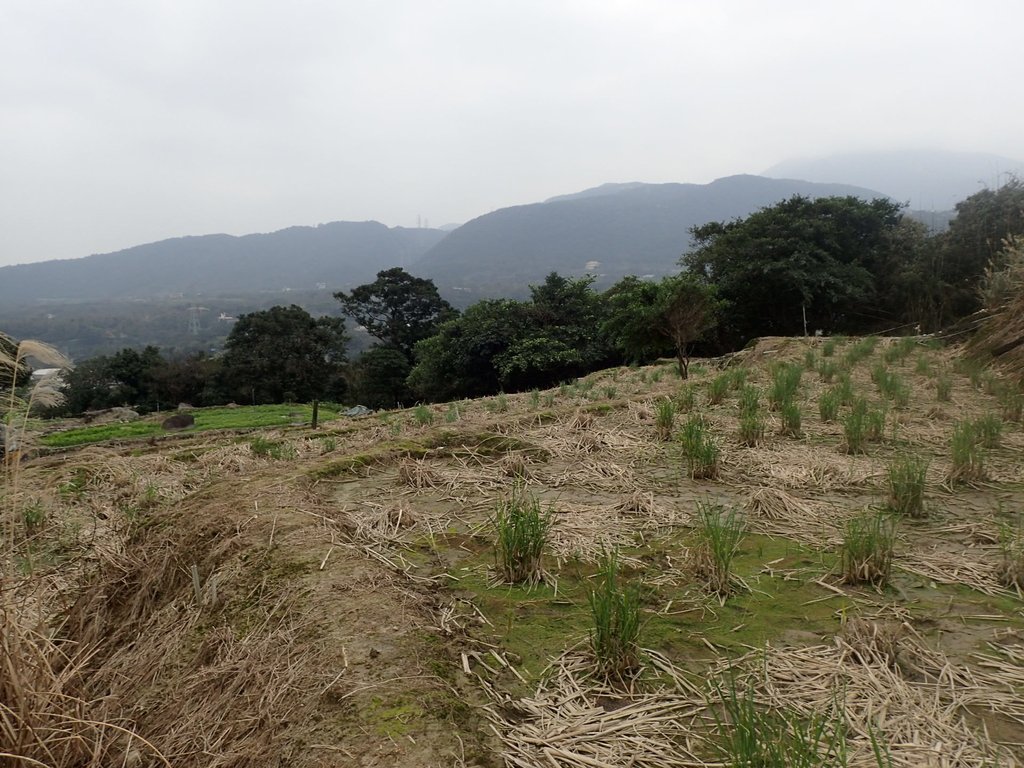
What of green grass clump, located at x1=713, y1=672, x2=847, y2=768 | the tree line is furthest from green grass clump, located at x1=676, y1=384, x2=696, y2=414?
the tree line

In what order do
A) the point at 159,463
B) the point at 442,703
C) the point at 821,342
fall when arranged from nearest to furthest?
the point at 442,703 → the point at 159,463 → the point at 821,342

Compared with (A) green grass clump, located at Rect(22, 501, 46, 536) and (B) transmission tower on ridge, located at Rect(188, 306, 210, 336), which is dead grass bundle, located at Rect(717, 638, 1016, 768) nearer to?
(A) green grass clump, located at Rect(22, 501, 46, 536)

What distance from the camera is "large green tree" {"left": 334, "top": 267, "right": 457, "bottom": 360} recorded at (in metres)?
41.4

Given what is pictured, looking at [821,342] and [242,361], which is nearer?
[821,342]

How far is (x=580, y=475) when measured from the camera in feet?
12.7

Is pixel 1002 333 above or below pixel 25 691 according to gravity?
below

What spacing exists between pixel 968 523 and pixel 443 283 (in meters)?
172

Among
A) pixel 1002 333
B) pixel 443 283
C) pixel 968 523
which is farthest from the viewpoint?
pixel 443 283

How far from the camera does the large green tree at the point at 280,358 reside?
119 feet

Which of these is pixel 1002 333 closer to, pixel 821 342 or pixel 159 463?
pixel 821 342

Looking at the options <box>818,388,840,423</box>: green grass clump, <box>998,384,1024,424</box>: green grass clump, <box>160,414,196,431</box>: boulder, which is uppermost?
<box>818,388,840,423</box>: green grass clump

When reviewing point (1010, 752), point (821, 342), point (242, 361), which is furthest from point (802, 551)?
point (242, 361)

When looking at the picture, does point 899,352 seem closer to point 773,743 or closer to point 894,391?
point 894,391

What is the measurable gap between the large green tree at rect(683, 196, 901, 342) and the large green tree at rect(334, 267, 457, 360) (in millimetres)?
19966
